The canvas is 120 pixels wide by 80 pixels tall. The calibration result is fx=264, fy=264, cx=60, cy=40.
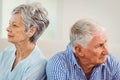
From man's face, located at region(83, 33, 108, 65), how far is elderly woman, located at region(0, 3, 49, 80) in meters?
0.32

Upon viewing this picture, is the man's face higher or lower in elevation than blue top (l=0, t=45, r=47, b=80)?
higher

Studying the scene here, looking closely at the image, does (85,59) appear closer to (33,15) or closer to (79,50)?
(79,50)

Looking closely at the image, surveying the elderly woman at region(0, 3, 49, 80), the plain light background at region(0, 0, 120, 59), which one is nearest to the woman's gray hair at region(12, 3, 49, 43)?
the elderly woman at region(0, 3, 49, 80)

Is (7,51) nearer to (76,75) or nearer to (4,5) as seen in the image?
(76,75)

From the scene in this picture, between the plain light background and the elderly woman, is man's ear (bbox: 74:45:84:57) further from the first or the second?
the plain light background

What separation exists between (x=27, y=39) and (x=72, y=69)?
371 millimetres

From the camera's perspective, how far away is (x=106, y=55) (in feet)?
5.15

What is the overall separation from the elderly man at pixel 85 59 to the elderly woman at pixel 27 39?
0.10 meters

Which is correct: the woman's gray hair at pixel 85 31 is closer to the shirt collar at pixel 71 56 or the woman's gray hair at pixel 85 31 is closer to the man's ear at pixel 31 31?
the shirt collar at pixel 71 56

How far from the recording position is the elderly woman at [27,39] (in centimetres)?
167

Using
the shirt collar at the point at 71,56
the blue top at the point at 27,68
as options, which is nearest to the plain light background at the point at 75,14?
the blue top at the point at 27,68

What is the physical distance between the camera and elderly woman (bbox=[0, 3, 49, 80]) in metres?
1.67

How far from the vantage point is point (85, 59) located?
1.61m

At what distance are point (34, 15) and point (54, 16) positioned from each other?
5.64 ft
